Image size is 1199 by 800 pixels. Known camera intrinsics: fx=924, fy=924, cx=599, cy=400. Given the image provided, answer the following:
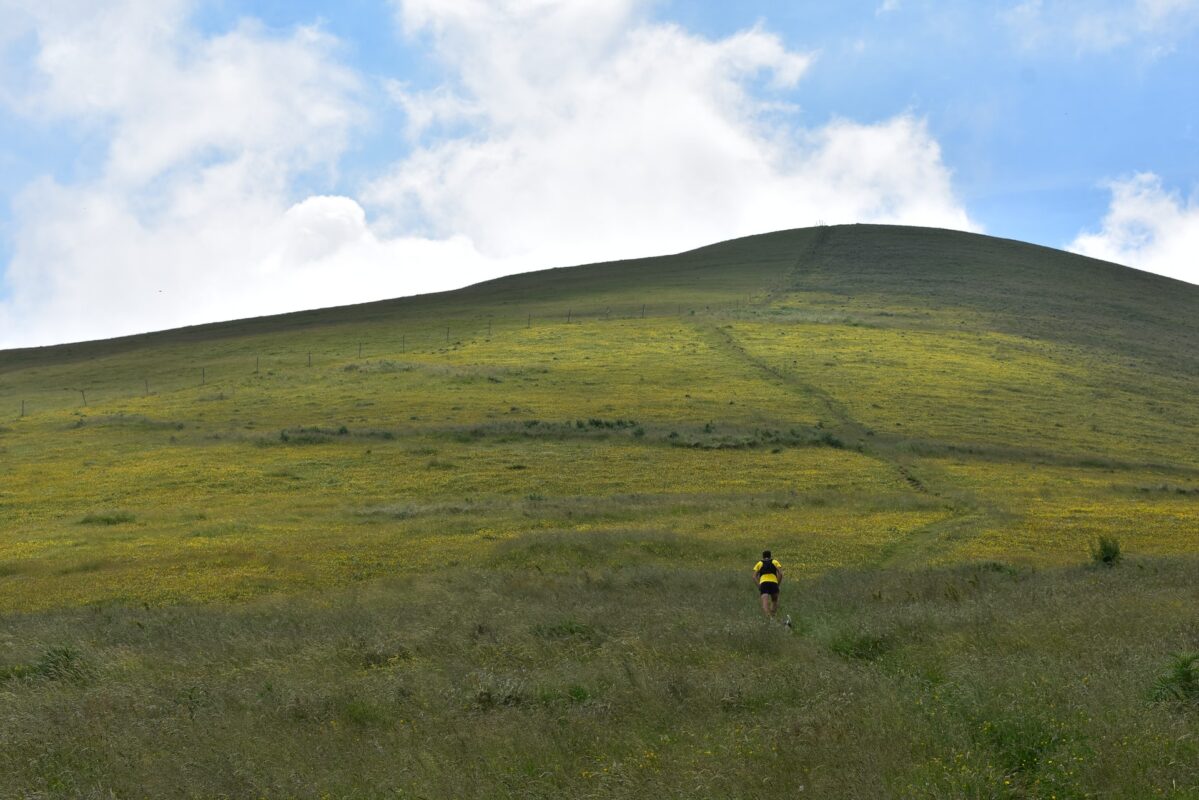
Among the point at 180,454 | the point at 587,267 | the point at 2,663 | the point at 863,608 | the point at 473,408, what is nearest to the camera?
the point at 2,663

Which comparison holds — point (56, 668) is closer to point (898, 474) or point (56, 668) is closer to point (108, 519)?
point (108, 519)

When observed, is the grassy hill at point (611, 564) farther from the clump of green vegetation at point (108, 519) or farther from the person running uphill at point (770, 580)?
the person running uphill at point (770, 580)

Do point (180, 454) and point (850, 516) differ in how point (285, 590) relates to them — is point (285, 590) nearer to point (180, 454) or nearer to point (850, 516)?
point (850, 516)

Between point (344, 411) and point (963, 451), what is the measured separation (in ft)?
117

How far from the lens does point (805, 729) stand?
8656 mm

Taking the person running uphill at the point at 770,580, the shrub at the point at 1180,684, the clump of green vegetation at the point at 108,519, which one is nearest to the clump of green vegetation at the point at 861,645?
the shrub at the point at 1180,684

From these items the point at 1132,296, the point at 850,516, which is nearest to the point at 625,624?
the point at 850,516

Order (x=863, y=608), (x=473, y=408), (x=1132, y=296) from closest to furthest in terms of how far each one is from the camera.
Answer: (x=863, y=608) → (x=473, y=408) → (x=1132, y=296)

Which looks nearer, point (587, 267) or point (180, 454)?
point (180, 454)

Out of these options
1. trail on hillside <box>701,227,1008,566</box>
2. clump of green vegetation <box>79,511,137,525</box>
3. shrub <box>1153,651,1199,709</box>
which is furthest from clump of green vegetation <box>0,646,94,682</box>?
clump of green vegetation <box>79,511,137,525</box>

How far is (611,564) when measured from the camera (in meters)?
26.1

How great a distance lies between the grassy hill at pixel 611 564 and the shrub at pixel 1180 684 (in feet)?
0.16

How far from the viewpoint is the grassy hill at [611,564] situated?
8.59 metres

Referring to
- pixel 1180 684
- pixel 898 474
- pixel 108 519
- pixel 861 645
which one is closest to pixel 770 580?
pixel 861 645
